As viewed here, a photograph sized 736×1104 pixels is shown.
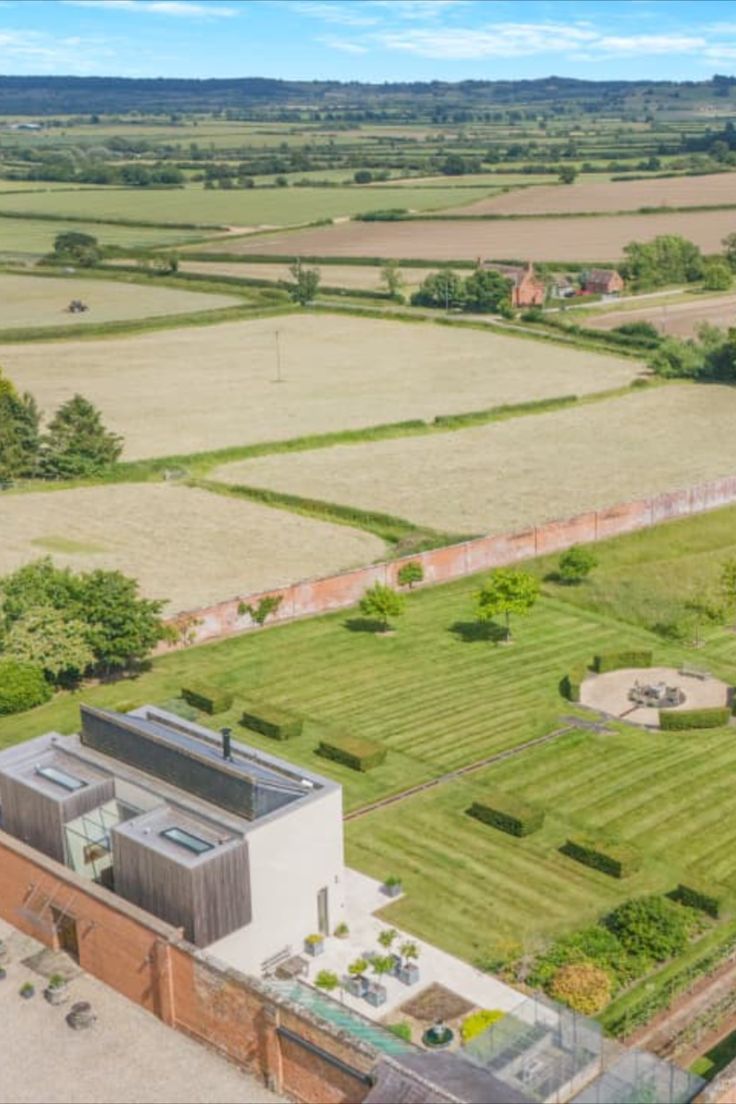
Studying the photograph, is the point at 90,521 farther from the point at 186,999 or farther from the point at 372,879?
the point at 186,999

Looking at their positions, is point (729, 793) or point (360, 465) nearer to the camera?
point (729, 793)

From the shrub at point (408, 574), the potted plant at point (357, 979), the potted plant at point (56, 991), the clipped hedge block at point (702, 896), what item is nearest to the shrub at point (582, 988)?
the potted plant at point (357, 979)

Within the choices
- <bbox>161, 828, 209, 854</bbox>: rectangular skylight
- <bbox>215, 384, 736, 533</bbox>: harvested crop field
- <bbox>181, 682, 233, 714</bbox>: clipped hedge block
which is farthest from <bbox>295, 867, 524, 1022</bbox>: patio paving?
<bbox>215, 384, 736, 533</bbox>: harvested crop field

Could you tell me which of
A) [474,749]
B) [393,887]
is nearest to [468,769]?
[474,749]

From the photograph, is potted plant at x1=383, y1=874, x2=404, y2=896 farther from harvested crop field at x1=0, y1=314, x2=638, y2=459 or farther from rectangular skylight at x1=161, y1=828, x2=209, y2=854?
harvested crop field at x1=0, y1=314, x2=638, y2=459

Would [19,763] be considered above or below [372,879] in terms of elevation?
above

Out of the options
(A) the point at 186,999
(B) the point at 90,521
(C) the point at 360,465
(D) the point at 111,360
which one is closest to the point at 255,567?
(B) the point at 90,521
